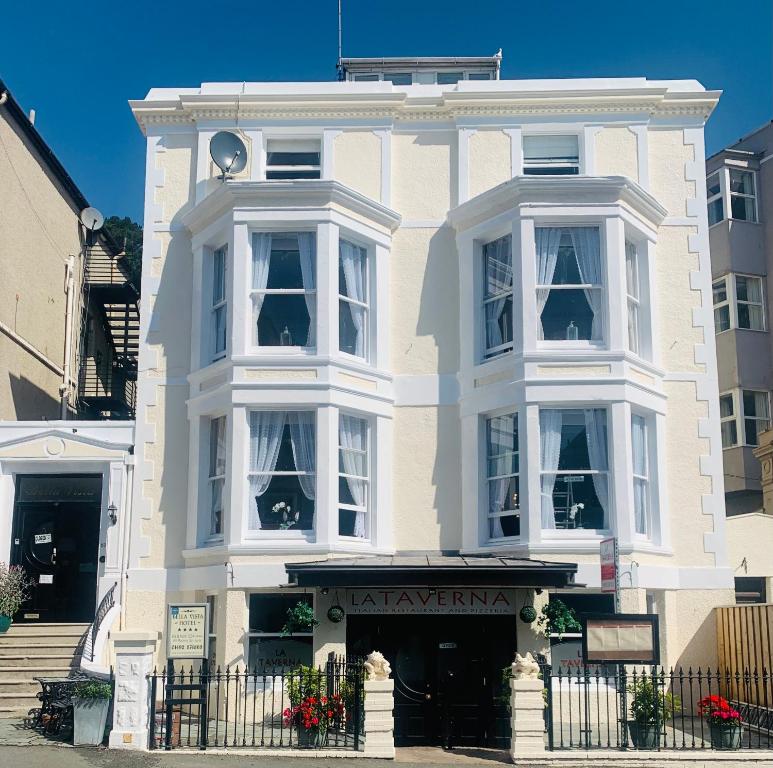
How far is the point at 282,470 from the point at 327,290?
9.87ft

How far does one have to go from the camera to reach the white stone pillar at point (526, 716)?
47.3 ft

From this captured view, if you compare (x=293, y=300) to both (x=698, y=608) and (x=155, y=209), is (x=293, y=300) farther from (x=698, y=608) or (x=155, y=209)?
(x=698, y=608)

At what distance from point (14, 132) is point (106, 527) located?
8.86 meters

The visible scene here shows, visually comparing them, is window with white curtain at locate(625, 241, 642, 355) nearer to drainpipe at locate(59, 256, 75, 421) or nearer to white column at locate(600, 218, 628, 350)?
white column at locate(600, 218, 628, 350)

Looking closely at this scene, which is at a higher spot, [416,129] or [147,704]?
[416,129]

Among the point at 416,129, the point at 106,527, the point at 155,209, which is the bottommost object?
the point at 106,527

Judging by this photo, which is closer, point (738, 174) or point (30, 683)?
point (30, 683)

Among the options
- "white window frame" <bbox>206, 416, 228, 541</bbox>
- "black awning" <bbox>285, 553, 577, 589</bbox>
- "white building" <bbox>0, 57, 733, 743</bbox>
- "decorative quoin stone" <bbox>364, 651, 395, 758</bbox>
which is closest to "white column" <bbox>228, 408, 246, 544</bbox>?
"white building" <bbox>0, 57, 733, 743</bbox>

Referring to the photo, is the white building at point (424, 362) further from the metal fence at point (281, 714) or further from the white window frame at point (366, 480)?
the metal fence at point (281, 714)

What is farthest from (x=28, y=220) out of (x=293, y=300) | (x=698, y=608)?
(x=698, y=608)

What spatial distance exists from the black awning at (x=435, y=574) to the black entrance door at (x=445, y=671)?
1408 mm

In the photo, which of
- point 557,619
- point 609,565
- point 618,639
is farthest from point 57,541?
point 609,565

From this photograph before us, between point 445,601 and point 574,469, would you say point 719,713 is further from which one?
point 574,469

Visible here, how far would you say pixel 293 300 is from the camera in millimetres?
18594
